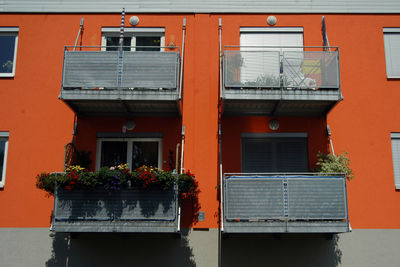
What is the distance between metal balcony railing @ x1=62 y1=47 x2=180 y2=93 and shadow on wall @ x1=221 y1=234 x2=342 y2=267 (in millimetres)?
3996

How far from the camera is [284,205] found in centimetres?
892

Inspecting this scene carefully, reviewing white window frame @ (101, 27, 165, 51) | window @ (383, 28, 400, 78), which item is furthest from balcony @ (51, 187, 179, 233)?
window @ (383, 28, 400, 78)

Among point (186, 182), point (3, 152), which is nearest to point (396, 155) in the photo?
point (186, 182)

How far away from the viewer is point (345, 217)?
349 inches

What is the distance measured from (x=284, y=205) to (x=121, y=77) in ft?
15.3

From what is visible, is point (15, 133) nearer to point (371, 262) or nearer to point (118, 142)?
point (118, 142)

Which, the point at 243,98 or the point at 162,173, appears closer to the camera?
the point at 162,173

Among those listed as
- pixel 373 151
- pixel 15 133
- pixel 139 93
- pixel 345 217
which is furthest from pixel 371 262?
pixel 15 133

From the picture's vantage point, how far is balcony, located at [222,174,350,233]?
889 centimetres

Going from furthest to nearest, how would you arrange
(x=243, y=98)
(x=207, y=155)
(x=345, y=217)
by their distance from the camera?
1. (x=207, y=155)
2. (x=243, y=98)
3. (x=345, y=217)

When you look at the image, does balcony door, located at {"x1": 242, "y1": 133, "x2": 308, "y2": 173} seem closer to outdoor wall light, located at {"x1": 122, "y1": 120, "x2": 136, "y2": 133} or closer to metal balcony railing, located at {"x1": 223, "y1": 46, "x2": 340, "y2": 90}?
metal balcony railing, located at {"x1": 223, "y1": 46, "x2": 340, "y2": 90}

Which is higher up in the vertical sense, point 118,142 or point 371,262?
point 118,142

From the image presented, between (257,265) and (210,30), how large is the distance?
243 inches

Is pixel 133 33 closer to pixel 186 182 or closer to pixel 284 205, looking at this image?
pixel 186 182
